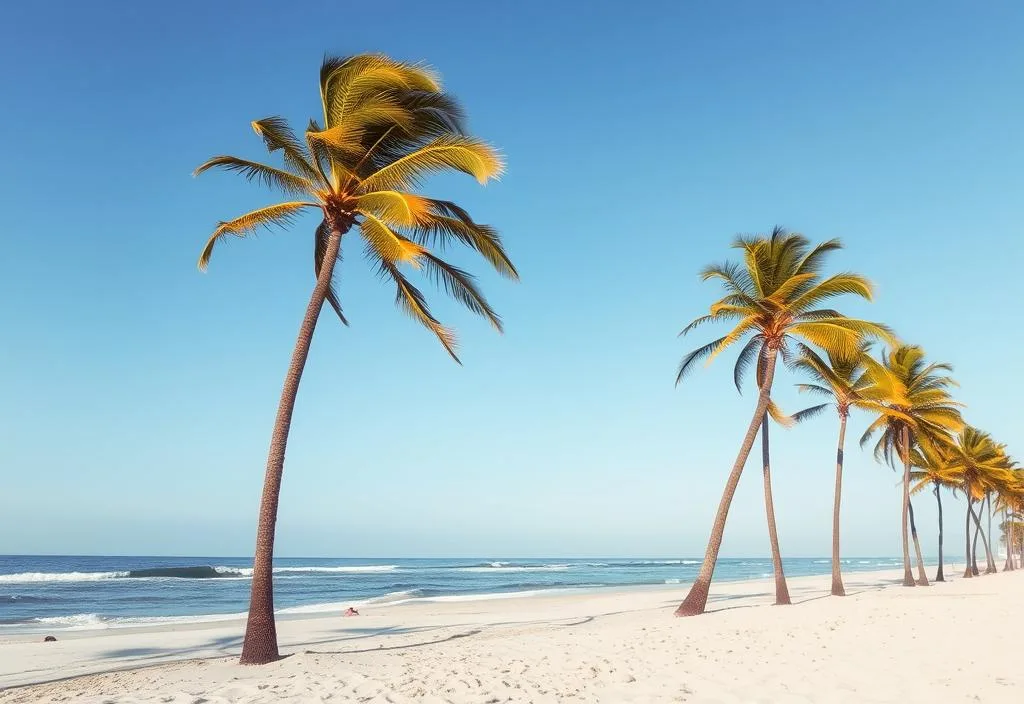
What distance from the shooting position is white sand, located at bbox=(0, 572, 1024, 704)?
6797mm

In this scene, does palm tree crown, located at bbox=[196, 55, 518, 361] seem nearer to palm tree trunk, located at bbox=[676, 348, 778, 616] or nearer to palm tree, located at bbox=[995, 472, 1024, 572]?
palm tree trunk, located at bbox=[676, 348, 778, 616]

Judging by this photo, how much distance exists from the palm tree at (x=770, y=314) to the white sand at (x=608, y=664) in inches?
104

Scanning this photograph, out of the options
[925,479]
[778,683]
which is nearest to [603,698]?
[778,683]

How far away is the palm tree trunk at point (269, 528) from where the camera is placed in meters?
8.90

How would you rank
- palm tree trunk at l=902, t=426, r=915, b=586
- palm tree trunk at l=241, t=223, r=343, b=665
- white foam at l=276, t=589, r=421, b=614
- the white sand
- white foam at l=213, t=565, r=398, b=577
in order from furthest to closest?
white foam at l=213, t=565, r=398, b=577 < palm tree trunk at l=902, t=426, r=915, b=586 < white foam at l=276, t=589, r=421, b=614 < palm tree trunk at l=241, t=223, r=343, b=665 < the white sand

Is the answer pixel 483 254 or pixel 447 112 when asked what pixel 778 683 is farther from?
pixel 447 112

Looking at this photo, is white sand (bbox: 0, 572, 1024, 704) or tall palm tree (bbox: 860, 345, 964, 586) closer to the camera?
white sand (bbox: 0, 572, 1024, 704)

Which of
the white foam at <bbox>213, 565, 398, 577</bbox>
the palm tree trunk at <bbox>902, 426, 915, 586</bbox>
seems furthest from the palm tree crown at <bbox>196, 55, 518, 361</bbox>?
the white foam at <bbox>213, 565, 398, 577</bbox>

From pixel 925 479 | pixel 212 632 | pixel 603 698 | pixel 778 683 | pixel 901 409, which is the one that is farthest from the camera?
pixel 925 479

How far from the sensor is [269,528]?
358 inches

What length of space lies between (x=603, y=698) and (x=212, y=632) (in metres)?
13.4

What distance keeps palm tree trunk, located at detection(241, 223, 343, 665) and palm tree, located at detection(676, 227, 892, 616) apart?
9.51 m

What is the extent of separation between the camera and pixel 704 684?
7133 millimetres

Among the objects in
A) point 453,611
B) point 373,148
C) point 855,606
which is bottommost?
point 453,611
